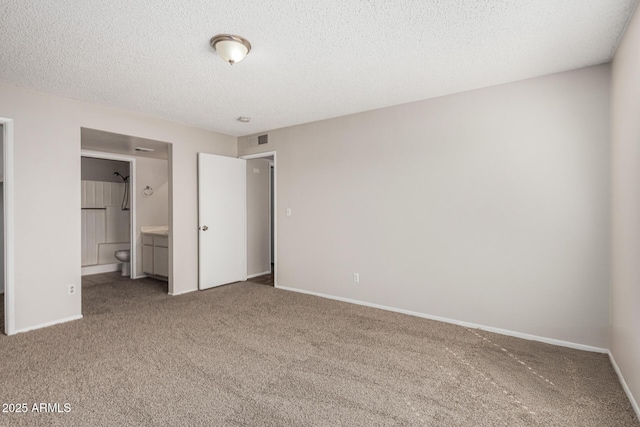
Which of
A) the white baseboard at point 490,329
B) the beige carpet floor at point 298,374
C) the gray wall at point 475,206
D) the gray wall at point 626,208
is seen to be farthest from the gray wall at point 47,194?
the gray wall at point 626,208

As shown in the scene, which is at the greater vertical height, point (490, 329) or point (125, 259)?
point (125, 259)

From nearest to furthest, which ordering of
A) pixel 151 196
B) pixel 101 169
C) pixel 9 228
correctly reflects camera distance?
1. pixel 9 228
2. pixel 151 196
3. pixel 101 169

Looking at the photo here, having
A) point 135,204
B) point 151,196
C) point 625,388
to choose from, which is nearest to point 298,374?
point 625,388

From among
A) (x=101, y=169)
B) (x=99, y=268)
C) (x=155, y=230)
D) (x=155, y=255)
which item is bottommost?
(x=99, y=268)

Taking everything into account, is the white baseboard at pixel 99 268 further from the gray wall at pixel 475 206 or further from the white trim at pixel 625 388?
the white trim at pixel 625 388

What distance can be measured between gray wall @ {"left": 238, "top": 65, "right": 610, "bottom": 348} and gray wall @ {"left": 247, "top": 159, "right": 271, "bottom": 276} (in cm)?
137

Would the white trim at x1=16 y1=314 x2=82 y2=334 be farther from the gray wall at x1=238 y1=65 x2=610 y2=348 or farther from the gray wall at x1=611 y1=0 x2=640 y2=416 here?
the gray wall at x1=611 y1=0 x2=640 y2=416

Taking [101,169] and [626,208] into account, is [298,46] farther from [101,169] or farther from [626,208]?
[101,169]

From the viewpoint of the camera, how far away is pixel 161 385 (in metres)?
2.27

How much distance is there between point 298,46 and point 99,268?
6091mm

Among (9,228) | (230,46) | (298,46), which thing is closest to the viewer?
(230,46)

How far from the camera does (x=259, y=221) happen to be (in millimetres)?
5918

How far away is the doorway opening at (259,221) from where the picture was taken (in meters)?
5.75

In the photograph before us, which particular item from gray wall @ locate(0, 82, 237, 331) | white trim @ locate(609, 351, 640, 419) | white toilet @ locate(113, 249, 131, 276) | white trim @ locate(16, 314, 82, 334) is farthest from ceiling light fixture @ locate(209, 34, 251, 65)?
white toilet @ locate(113, 249, 131, 276)
